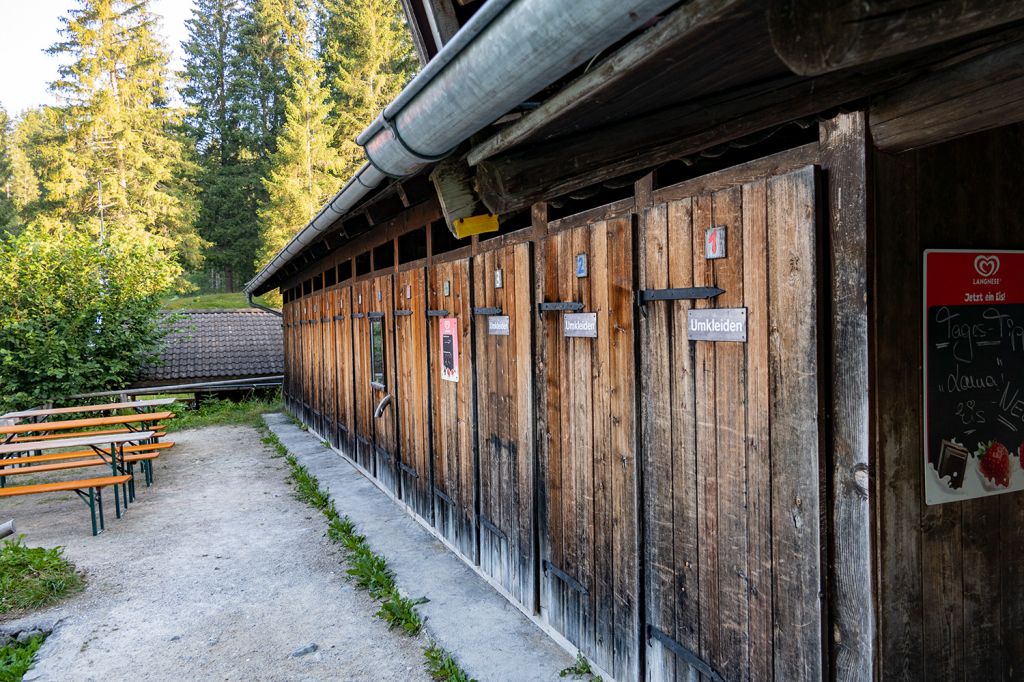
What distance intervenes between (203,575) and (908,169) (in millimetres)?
5462

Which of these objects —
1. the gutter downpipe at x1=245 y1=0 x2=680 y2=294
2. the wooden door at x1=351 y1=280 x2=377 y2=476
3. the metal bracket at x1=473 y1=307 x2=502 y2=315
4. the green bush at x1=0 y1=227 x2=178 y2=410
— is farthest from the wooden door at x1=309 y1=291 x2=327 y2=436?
the gutter downpipe at x1=245 y1=0 x2=680 y2=294

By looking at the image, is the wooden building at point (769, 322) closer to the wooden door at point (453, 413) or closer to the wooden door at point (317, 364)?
the wooden door at point (453, 413)

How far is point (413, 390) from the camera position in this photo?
6203 mm

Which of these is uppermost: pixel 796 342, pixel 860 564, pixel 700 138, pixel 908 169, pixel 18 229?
pixel 18 229

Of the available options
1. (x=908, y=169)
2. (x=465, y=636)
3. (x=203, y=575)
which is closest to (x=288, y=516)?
(x=203, y=575)

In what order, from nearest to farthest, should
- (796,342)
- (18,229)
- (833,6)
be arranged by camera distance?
(833,6)
(796,342)
(18,229)

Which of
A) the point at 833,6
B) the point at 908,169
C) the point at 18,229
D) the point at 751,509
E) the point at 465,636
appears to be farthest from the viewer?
the point at 18,229

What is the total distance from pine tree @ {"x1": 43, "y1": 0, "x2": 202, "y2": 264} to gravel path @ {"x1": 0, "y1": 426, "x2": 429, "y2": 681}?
2076cm

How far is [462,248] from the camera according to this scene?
16.5 feet

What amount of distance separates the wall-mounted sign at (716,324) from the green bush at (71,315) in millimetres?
13610

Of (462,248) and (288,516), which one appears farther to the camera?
(288,516)

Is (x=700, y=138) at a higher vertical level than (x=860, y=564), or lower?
higher

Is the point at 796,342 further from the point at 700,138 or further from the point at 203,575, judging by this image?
the point at 203,575

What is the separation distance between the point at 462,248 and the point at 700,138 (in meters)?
2.90
